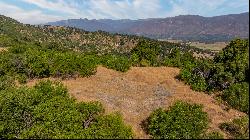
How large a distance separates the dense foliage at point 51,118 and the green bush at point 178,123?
360cm

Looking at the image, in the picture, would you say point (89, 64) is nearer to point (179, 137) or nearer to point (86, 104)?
point (86, 104)

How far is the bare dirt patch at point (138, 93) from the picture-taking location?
52844 mm

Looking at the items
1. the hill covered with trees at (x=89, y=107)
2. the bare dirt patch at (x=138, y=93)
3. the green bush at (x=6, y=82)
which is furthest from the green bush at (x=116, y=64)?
the green bush at (x=6, y=82)

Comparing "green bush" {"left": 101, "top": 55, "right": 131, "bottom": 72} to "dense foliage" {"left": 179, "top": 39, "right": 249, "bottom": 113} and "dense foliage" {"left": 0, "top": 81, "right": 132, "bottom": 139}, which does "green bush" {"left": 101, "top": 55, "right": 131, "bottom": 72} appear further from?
"dense foliage" {"left": 0, "top": 81, "right": 132, "bottom": 139}

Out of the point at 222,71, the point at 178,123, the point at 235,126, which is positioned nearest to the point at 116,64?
the point at 222,71

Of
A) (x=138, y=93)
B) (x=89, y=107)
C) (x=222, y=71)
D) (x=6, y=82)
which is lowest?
(x=6, y=82)

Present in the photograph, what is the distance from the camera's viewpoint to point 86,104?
4791 centimetres

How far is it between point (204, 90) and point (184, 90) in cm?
324

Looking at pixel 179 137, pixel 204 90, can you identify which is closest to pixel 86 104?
pixel 179 137

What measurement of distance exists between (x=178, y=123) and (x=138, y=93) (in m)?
19.2

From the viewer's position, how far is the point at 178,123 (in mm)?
42812

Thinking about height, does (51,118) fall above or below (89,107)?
below

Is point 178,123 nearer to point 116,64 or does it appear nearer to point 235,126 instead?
point 235,126

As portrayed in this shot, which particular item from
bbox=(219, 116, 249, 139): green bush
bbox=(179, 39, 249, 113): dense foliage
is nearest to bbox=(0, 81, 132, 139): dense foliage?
bbox=(219, 116, 249, 139): green bush
